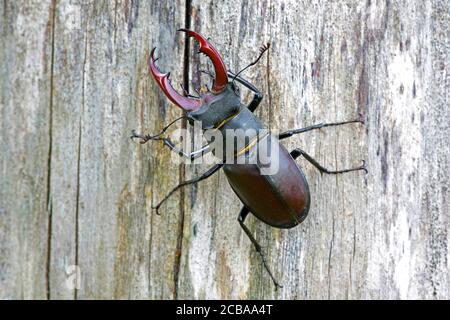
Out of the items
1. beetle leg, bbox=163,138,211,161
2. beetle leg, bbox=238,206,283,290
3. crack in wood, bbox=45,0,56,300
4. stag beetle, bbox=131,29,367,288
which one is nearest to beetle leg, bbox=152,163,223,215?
stag beetle, bbox=131,29,367,288

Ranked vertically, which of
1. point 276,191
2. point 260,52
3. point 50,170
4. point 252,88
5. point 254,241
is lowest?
point 254,241

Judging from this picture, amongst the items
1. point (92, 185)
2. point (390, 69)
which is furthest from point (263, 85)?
point (92, 185)

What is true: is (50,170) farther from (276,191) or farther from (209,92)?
(276,191)

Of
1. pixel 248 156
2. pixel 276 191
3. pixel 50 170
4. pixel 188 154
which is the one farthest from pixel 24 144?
Answer: pixel 276 191

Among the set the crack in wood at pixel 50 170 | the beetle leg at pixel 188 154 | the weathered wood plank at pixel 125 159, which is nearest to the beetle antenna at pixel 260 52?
the weathered wood plank at pixel 125 159

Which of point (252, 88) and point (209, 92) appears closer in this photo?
point (252, 88)
